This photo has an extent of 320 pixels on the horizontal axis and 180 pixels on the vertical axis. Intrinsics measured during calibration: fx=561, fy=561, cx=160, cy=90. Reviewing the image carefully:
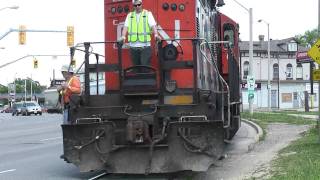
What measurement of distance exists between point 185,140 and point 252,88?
26621 millimetres

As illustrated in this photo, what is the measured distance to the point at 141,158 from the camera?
967 centimetres

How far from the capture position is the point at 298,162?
1118 centimetres

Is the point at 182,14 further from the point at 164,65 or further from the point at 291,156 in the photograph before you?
the point at 291,156

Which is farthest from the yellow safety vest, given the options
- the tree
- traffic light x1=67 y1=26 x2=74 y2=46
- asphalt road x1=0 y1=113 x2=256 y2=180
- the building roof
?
the tree

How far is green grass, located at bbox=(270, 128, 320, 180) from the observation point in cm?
945

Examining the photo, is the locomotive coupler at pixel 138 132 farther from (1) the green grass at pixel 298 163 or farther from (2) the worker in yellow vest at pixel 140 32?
(1) the green grass at pixel 298 163

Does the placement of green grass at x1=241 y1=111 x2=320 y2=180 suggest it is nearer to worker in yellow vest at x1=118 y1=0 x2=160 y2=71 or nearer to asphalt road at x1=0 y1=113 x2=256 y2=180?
asphalt road at x1=0 y1=113 x2=256 y2=180

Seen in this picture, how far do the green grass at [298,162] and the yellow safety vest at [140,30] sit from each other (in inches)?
132

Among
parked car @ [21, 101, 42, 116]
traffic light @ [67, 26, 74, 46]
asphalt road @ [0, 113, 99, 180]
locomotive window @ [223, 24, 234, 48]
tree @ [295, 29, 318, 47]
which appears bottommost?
parked car @ [21, 101, 42, 116]

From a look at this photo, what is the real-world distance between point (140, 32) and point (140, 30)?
36 millimetres

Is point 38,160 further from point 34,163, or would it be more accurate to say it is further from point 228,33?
point 228,33

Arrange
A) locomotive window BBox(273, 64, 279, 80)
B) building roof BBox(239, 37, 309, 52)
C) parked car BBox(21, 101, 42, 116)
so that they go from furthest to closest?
building roof BBox(239, 37, 309, 52)
locomotive window BBox(273, 64, 279, 80)
parked car BBox(21, 101, 42, 116)

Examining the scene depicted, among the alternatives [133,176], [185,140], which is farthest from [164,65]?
[133,176]

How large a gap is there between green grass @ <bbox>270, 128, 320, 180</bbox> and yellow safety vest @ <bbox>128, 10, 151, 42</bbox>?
11.0ft
